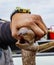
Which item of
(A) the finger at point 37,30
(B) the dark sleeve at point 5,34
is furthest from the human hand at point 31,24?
(B) the dark sleeve at point 5,34

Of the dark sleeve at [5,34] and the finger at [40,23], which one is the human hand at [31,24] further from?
the dark sleeve at [5,34]

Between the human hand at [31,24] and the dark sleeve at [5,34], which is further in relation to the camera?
the dark sleeve at [5,34]

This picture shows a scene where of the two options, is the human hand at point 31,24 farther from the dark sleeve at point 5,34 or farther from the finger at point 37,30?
the dark sleeve at point 5,34

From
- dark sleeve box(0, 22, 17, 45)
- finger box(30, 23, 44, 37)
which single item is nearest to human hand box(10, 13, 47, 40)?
finger box(30, 23, 44, 37)

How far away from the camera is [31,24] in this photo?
1236mm

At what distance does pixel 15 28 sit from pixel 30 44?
10 cm

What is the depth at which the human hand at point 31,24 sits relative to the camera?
1227mm

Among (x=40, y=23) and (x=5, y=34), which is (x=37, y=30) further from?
(x=5, y=34)

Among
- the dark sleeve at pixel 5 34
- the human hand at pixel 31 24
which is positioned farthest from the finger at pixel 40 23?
the dark sleeve at pixel 5 34

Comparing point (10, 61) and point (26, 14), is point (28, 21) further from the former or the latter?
point (10, 61)

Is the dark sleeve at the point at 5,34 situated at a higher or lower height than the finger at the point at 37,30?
lower

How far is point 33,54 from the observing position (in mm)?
1290

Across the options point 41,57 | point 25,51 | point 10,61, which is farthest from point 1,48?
point 41,57

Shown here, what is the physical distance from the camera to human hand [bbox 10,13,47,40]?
1227mm
